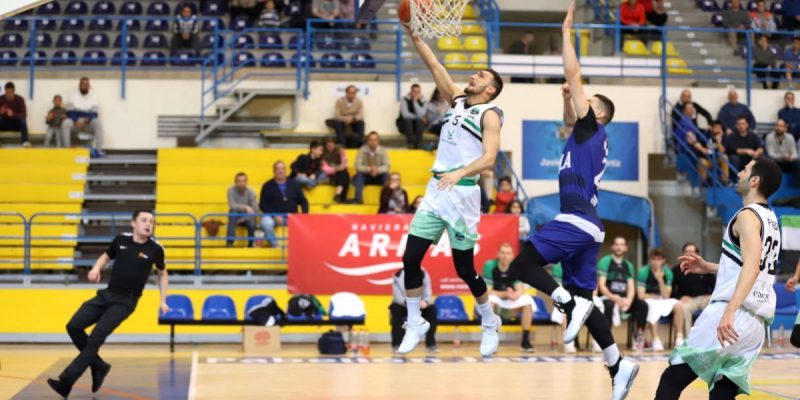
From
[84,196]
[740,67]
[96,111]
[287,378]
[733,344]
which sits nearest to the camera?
[733,344]

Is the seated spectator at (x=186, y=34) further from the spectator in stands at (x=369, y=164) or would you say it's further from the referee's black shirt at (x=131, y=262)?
the referee's black shirt at (x=131, y=262)

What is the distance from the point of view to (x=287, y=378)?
14242 mm

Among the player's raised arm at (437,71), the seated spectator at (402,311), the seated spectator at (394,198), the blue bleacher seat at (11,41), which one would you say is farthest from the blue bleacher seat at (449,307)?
the blue bleacher seat at (11,41)

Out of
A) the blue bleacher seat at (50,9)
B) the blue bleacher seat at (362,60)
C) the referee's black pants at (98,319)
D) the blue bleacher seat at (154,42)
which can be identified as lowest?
the referee's black pants at (98,319)

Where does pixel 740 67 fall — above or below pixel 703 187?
above

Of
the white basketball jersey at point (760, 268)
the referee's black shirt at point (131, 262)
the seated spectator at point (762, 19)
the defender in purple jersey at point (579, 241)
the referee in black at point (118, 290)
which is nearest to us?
the white basketball jersey at point (760, 268)

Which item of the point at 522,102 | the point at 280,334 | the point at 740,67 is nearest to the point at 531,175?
the point at 522,102

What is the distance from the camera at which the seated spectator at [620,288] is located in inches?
726

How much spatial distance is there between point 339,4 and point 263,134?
3.30 metres

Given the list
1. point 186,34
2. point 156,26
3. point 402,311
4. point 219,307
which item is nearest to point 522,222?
point 402,311

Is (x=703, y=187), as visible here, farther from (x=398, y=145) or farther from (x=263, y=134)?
(x=263, y=134)

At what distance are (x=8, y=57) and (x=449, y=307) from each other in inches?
408

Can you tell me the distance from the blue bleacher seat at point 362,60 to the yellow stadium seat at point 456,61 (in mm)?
1436

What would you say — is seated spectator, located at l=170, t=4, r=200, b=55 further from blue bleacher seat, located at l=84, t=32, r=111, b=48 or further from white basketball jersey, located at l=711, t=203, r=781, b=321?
white basketball jersey, located at l=711, t=203, r=781, b=321
